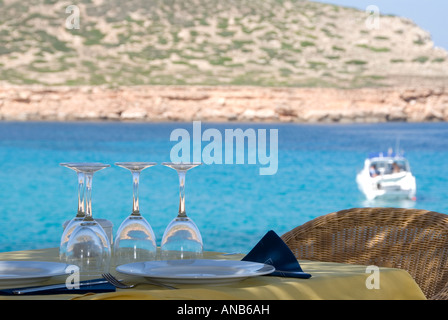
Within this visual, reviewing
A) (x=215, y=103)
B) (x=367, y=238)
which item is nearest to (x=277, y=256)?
(x=367, y=238)

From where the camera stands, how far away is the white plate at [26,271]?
147cm

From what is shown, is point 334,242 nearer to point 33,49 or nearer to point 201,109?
point 201,109

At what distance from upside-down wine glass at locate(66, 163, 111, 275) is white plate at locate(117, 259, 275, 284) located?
4cm

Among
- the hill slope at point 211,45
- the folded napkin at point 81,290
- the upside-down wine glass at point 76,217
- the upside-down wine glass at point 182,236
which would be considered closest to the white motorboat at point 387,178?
the upside-down wine glass at point 182,236

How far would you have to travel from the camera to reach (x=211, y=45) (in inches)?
2094

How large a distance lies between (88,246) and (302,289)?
0.42 meters

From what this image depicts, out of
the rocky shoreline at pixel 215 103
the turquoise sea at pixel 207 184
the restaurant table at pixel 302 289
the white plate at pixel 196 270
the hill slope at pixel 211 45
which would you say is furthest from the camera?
the hill slope at pixel 211 45

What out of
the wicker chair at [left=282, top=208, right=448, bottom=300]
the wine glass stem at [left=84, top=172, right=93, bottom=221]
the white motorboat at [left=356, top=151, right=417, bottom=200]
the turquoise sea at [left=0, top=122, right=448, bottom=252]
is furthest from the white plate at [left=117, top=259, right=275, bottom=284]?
the white motorboat at [left=356, top=151, right=417, bottom=200]

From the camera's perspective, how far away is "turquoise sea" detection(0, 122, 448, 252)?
16.1m

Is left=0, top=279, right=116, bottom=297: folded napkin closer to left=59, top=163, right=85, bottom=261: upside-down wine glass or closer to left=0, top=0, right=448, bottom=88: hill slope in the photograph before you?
left=59, top=163, right=85, bottom=261: upside-down wine glass

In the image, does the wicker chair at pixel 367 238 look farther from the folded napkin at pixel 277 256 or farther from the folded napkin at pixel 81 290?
the folded napkin at pixel 81 290

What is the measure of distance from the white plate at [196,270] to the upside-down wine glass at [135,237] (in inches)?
2.9

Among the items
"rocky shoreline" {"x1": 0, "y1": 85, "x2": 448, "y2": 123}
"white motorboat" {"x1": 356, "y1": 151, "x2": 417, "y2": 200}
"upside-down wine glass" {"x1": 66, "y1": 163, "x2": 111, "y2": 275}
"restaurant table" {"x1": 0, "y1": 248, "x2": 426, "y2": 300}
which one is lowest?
"restaurant table" {"x1": 0, "y1": 248, "x2": 426, "y2": 300}

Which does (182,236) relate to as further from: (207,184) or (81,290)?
(207,184)
